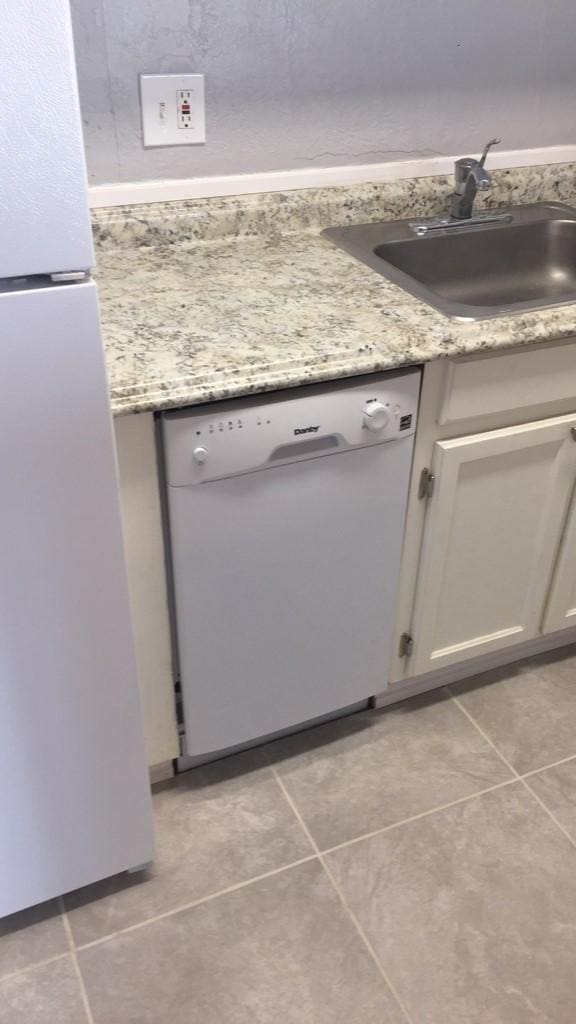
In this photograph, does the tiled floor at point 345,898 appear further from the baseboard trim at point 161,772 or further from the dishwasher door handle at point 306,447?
the dishwasher door handle at point 306,447

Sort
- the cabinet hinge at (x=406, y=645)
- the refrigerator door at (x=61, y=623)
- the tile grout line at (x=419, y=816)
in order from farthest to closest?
the cabinet hinge at (x=406, y=645) → the tile grout line at (x=419, y=816) → the refrigerator door at (x=61, y=623)

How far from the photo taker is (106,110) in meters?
1.55

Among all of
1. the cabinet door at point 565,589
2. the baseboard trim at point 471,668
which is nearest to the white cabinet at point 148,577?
the baseboard trim at point 471,668

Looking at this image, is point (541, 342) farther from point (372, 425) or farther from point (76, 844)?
point (76, 844)

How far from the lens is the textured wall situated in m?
1.53

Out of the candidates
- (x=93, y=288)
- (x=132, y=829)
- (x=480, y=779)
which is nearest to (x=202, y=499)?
(x=93, y=288)

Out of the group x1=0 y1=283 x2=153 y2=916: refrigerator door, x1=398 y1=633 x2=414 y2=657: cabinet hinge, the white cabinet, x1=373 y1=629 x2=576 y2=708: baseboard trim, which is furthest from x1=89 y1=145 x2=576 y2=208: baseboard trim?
x1=373 y1=629 x2=576 y2=708: baseboard trim

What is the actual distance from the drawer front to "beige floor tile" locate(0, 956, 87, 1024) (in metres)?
1.08

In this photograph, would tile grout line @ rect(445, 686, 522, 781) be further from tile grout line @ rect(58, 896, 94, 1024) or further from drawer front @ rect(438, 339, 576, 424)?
tile grout line @ rect(58, 896, 94, 1024)

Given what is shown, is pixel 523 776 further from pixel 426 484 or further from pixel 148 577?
pixel 148 577

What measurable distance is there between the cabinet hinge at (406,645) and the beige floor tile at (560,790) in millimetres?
346

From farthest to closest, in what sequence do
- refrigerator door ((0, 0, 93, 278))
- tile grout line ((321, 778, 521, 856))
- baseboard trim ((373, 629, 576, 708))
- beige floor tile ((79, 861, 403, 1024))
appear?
baseboard trim ((373, 629, 576, 708)), tile grout line ((321, 778, 521, 856)), beige floor tile ((79, 861, 403, 1024)), refrigerator door ((0, 0, 93, 278))

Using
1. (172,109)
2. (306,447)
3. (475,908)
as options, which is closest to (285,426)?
(306,447)

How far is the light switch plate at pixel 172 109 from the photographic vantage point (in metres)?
A: 1.56
